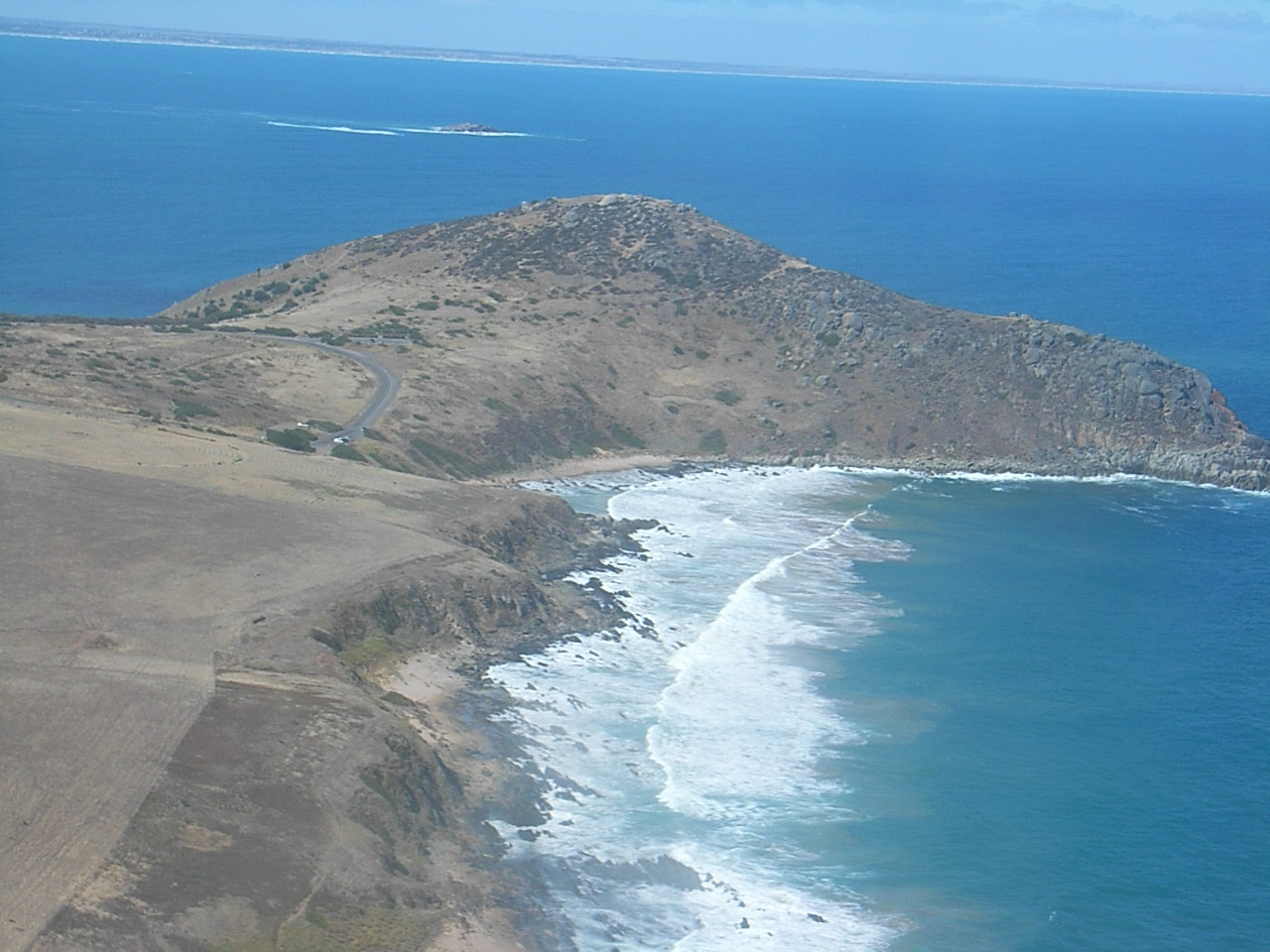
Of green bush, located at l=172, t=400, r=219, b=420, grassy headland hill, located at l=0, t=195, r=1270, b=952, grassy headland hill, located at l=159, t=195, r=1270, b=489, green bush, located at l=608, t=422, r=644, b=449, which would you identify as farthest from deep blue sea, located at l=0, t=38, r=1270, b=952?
green bush, located at l=172, t=400, r=219, b=420

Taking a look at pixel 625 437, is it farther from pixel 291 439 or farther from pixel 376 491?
pixel 376 491

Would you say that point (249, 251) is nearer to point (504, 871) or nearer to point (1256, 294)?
point (1256, 294)

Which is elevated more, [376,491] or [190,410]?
[190,410]

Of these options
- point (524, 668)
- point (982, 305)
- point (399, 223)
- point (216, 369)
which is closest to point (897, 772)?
point (524, 668)

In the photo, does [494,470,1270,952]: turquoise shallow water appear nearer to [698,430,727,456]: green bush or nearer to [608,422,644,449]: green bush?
[608,422,644,449]: green bush

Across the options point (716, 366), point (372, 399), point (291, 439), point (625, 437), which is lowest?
point (625, 437)

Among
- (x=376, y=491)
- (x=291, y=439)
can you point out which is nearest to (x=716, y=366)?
(x=291, y=439)

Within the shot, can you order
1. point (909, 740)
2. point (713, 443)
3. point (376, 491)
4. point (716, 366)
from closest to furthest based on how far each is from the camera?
point (909, 740) → point (376, 491) → point (713, 443) → point (716, 366)
